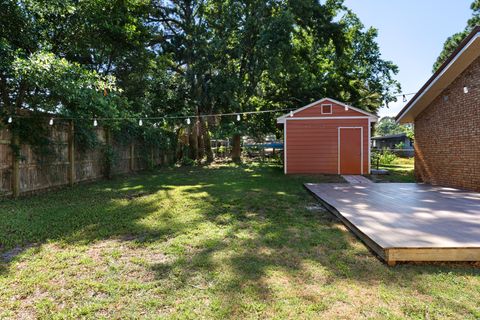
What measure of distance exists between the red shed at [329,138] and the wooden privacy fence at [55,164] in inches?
248

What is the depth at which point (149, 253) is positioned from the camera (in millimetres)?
3336

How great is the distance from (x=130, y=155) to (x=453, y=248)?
10948mm

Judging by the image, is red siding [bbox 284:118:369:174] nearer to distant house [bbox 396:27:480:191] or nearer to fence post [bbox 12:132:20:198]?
distant house [bbox 396:27:480:191]

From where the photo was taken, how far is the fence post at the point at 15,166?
614 centimetres

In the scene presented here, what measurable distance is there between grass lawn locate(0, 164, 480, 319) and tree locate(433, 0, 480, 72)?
61.8ft

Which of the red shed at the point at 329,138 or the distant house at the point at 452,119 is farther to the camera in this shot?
the red shed at the point at 329,138

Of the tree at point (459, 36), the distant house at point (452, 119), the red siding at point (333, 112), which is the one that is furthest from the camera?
the tree at point (459, 36)

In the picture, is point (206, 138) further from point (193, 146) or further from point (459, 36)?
point (459, 36)

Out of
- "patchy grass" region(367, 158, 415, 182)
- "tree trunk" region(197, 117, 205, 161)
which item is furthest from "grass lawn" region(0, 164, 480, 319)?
"tree trunk" region(197, 117, 205, 161)

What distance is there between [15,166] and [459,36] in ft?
88.9

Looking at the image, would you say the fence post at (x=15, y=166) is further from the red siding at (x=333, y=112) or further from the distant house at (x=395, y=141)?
the distant house at (x=395, y=141)

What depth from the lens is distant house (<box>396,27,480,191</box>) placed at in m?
Answer: 6.61

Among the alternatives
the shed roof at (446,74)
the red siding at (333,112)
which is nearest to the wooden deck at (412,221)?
the shed roof at (446,74)

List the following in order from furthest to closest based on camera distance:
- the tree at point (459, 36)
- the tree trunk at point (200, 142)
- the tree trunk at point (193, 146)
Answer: the tree at point (459, 36) → the tree trunk at point (193, 146) → the tree trunk at point (200, 142)
